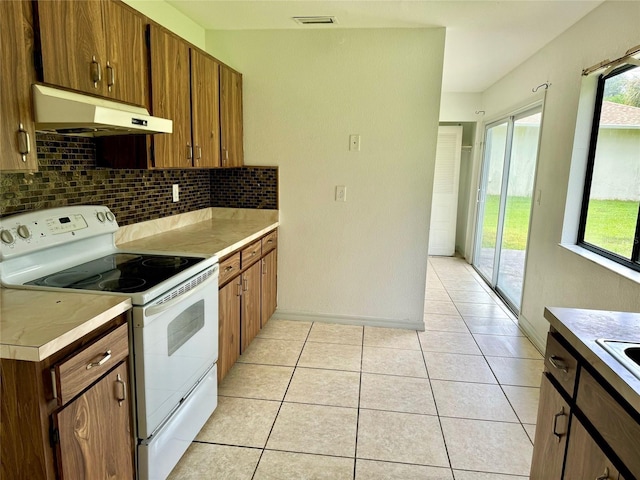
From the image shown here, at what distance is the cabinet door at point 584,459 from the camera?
1056mm

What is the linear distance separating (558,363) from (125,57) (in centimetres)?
218

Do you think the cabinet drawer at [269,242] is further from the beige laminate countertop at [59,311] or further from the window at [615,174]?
the window at [615,174]

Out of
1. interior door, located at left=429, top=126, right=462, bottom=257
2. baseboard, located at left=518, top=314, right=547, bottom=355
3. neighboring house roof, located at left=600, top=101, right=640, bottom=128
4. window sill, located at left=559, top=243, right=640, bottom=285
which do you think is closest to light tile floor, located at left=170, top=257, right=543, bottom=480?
baseboard, located at left=518, top=314, right=547, bottom=355

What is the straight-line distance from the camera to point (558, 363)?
1.35 m

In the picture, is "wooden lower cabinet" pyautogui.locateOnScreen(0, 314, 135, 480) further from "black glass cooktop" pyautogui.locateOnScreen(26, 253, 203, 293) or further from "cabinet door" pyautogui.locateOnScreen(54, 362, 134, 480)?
"black glass cooktop" pyautogui.locateOnScreen(26, 253, 203, 293)

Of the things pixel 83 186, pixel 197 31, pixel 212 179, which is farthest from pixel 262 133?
pixel 83 186

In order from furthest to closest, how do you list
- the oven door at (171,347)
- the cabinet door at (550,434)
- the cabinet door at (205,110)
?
the cabinet door at (205,110), the oven door at (171,347), the cabinet door at (550,434)

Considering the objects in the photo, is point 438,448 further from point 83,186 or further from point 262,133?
point 262,133

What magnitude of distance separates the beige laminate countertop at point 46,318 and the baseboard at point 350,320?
2.24 metres

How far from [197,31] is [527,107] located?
2.98 metres

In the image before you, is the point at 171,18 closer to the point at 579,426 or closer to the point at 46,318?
the point at 46,318

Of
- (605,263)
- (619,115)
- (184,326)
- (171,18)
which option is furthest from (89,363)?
(619,115)

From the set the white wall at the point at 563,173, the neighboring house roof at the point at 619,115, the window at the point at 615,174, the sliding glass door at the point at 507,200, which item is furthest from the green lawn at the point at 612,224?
the neighboring house roof at the point at 619,115

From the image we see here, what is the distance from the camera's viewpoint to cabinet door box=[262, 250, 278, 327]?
3.20 m
